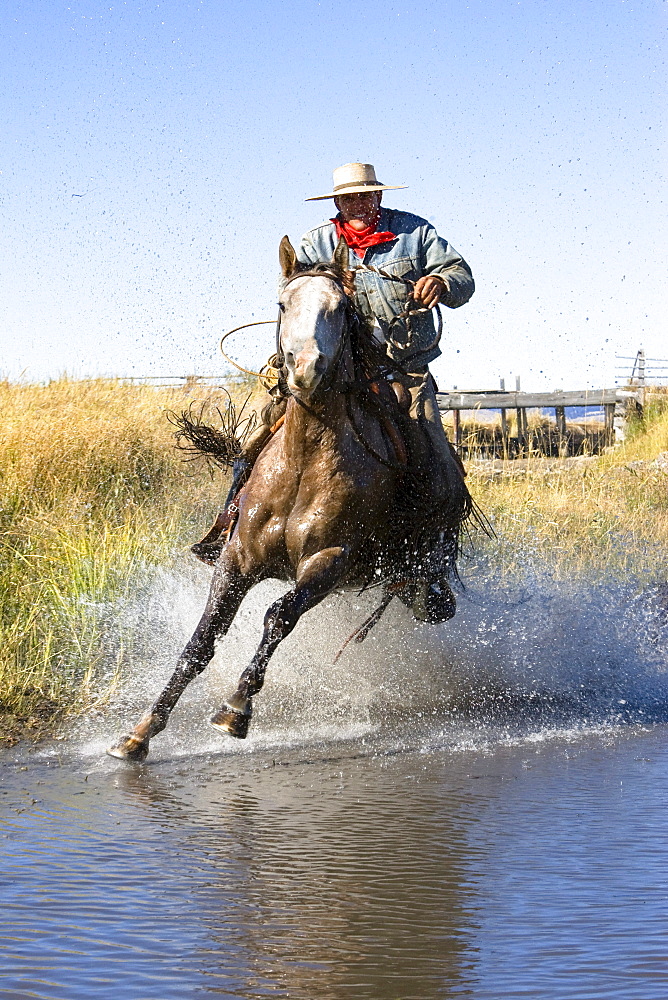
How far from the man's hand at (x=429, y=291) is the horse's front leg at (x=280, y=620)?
1.38 m

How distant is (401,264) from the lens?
660 centimetres

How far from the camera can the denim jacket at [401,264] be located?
21.5 ft

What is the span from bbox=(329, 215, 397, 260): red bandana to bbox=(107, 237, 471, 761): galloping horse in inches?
36.3

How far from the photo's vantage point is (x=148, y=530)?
31.6ft

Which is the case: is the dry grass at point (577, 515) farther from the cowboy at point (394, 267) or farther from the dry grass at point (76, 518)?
the cowboy at point (394, 267)

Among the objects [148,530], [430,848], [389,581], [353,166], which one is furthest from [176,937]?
[148,530]

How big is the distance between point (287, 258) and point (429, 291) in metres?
0.87

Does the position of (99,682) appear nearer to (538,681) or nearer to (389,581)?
(389,581)

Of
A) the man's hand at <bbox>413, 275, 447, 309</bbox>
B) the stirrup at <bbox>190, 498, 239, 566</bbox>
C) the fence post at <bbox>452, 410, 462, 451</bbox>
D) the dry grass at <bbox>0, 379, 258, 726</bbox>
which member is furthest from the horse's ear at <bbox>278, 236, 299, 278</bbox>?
the fence post at <bbox>452, 410, 462, 451</bbox>

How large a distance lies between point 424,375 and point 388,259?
0.65 meters

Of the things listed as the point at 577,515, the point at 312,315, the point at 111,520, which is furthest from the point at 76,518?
the point at 577,515

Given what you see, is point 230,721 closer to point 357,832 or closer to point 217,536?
point 357,832

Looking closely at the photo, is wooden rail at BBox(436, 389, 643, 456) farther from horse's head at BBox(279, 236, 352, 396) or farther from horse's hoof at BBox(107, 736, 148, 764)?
horse's hoof at BBox(107, 736, 148, 764)

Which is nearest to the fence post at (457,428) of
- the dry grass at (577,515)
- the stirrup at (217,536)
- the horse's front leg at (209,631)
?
the dry grass at (577,515)
